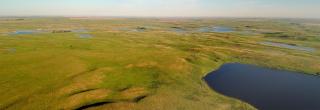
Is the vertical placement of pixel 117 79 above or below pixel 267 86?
above

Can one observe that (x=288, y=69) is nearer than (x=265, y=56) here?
Yes

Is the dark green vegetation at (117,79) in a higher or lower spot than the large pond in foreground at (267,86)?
higher

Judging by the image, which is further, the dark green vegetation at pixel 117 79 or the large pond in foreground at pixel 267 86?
the large pond in foreground at pixel 267 86

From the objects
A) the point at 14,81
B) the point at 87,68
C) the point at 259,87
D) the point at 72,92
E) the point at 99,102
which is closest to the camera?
the point at 99,102

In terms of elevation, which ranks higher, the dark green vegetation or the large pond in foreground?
the dark green vegetation

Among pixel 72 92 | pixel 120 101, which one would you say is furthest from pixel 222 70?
pixel 72 92

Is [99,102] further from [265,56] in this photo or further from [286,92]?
[265,56]

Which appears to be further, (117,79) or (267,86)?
(267,86)

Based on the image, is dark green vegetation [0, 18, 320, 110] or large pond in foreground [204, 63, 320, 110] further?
large pond in foreground [204, 63, 320, 110]
